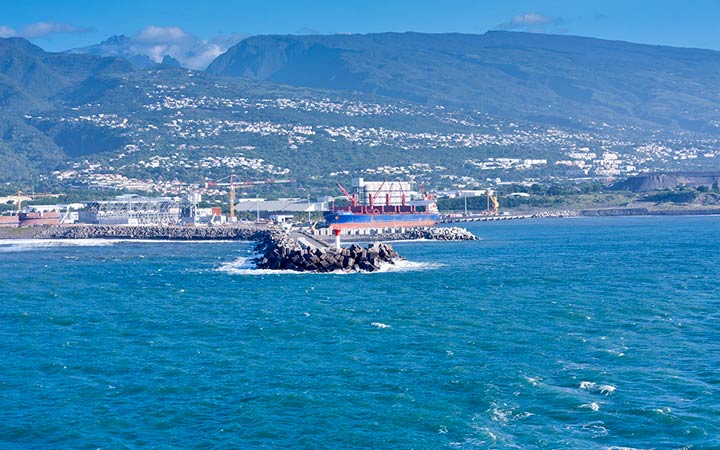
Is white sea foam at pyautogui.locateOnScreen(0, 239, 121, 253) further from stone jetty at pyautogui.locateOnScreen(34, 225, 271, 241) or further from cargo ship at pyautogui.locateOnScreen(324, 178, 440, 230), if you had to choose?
cargo ship at pyautogui.locateOnScreen(324, 178, 440, 230)

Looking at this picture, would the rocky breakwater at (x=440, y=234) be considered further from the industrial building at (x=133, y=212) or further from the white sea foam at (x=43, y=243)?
the industrial building at (x=133, y=212)

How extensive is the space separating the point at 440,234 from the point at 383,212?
27568 millimetres

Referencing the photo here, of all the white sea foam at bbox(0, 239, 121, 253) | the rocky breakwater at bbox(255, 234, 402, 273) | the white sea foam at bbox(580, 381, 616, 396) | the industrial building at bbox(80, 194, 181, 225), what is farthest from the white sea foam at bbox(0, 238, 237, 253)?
the white sea foam at bbox(580, 381, 616, 396)

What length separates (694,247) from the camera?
64.9 meters

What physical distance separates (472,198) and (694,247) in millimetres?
80504

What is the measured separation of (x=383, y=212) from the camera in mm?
113688

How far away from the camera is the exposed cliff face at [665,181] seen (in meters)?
158

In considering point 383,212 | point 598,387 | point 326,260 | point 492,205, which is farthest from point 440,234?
point 598,387

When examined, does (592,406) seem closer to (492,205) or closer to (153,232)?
(153,232)

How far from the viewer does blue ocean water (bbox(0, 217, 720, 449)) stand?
20328mm

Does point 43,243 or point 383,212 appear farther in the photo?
point 383,212

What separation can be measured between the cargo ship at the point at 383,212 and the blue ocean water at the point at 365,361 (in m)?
56.1

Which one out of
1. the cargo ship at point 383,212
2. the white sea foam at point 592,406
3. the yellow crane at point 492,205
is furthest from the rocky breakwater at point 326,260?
the yellow crane at point 492,205

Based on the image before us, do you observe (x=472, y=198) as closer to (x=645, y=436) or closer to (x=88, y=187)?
(x=88, y=187)
